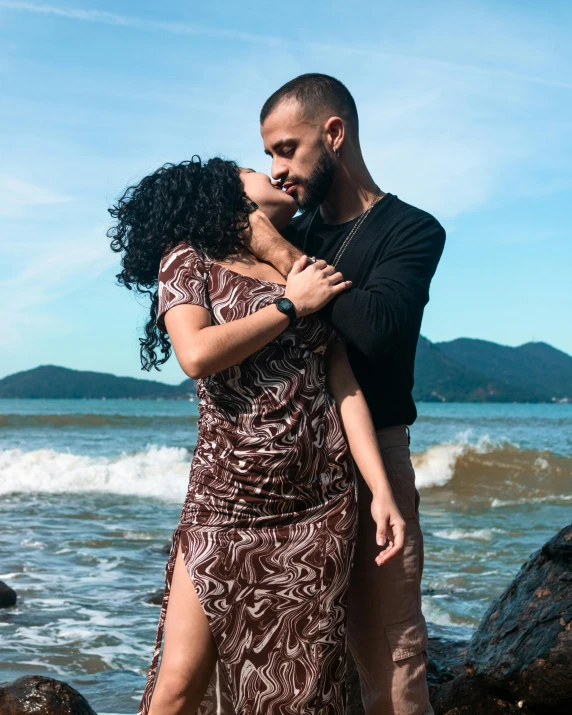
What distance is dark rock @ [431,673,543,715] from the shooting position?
341 centimetres

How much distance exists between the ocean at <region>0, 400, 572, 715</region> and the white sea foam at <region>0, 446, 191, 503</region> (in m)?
0.04

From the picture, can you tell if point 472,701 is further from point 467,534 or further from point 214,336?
point 467,534

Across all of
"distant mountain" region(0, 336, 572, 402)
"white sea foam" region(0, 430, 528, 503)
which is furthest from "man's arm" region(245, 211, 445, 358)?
"distant mountain" region(0, 336, 572, 402)

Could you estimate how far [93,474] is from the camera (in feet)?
55.3

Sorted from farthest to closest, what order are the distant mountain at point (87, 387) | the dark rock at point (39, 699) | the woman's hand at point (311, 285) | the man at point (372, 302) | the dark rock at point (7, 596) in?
the distant mountain at point (87, 387), the dark rock at point (7, 596), the dark rock at point (39, 699), the man at point (372, 302), the woman's hand at point (311, 285)

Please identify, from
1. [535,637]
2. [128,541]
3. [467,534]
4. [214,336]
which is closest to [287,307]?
[214,336]

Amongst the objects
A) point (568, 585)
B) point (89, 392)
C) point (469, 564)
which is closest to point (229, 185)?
point (568, 585)

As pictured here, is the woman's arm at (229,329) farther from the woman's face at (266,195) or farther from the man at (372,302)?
the woman's face at (266,195)

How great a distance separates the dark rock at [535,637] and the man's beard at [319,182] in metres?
1.86

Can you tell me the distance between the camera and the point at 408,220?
8.52ft

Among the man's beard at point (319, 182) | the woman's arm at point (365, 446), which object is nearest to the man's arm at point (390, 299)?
the woman's arm at point (365, 446)

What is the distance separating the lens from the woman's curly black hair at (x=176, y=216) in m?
2.39

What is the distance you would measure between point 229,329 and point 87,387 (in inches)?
3780

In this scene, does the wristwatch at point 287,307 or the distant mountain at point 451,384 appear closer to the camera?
the wristwatch at point 287,307
